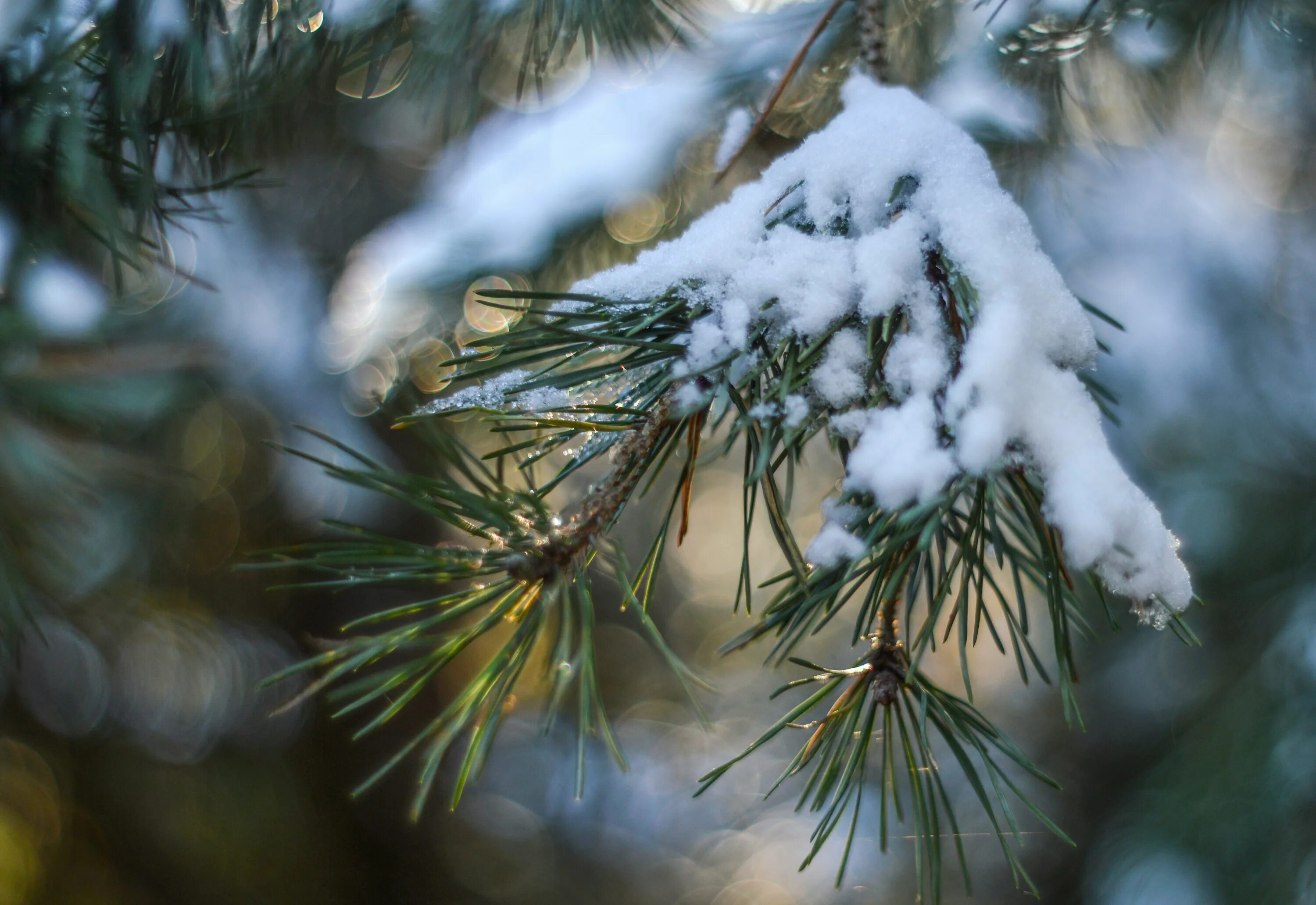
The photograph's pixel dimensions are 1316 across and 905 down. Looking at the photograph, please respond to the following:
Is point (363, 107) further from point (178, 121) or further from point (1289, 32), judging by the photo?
point (1289, 32)

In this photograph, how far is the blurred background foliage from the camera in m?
0.41

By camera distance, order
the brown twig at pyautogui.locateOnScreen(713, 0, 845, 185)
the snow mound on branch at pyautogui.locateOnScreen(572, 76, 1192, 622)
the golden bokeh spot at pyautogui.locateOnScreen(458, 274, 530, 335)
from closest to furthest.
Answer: the snow mound on branch at pyautogui.locateOnScreen(572, 76, 1192, 622) < the brown twig at pyautogui.locateOnScreen(713, 0, 845, 185) < the golden bokeh spot at pyautogui.locateOnScreen(458, 274, 530, 335)

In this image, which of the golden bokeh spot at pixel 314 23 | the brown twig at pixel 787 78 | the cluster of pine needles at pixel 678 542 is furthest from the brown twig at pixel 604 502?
the golden bokeh spot at pixel 314 23

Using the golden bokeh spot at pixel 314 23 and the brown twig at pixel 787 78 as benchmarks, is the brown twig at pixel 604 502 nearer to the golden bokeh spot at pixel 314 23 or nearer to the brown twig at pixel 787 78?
the brown twig at pixel 787 78

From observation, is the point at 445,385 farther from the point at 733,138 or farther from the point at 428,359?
the point at 428,359

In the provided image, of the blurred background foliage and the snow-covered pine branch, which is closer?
the snow-covered pine branch

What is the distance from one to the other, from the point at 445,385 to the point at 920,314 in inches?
6.3

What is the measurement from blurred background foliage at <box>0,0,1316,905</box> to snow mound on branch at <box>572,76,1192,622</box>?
14 cm

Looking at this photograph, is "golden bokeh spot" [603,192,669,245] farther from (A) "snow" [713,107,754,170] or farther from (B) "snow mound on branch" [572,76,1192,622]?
(B) "snow mound on branch" [572,76,1192,622]

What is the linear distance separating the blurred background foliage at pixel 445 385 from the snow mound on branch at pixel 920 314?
143 mm

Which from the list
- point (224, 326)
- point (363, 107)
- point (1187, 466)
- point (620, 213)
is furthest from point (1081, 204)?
point (224, 326)

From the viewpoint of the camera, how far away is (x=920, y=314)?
24 cm

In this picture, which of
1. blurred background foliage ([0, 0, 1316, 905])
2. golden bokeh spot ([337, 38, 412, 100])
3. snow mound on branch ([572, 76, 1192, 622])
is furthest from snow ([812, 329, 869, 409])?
golden bokeh spot ([337, 38, 412, 100])

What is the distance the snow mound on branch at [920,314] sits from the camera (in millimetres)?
198
